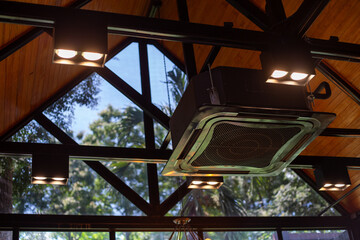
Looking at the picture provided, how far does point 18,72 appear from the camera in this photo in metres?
4.91

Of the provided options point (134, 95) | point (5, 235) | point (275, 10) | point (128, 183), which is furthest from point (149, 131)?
point (128, 183)

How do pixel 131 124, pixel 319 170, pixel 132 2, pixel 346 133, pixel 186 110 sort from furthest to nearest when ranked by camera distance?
pixel 131 124 < pixel 132 2 < pixel 319 170 < pixel 346 133 < pixel 186 110

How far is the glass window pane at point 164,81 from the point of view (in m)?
6.28

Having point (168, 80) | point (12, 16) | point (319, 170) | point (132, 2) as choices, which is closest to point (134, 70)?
point (168, 80)

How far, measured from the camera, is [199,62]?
671 centimetres

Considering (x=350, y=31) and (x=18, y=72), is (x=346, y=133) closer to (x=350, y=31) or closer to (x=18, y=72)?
(x=350, y=31)

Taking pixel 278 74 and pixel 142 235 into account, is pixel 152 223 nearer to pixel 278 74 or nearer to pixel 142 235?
pixel 142 235

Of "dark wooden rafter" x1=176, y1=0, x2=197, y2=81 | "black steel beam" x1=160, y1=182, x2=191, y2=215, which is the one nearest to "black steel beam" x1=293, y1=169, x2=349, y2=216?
"black steel beam" x1=160, y1=182, x2=191, y2=215

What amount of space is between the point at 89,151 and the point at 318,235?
3866 mm

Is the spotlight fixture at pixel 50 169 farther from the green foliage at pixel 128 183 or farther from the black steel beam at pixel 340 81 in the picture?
the black steel beam at pixel 340 81

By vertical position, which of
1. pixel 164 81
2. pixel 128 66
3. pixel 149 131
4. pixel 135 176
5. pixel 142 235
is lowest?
pixel 142 235

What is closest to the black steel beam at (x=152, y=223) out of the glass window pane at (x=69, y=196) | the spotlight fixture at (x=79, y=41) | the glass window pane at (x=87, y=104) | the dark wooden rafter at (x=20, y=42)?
the glass window pane at (x=69, y=196)

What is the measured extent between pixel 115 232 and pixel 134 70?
2.37 meters

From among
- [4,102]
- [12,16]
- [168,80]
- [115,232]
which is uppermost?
[168,80]
